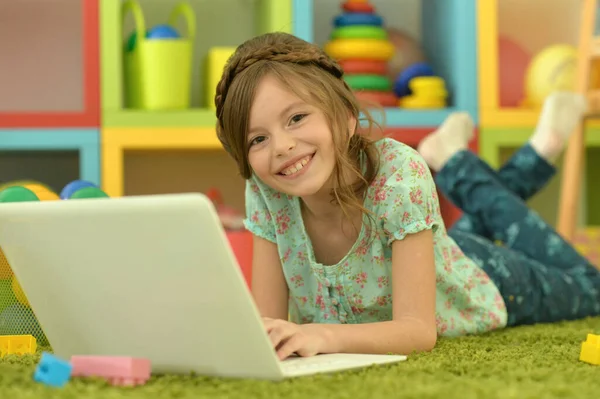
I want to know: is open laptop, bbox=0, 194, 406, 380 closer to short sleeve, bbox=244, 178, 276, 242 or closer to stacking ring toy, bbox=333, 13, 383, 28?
short sleeve, bbox=244, 178, 276, 242

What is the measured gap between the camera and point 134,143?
2051 millimetres

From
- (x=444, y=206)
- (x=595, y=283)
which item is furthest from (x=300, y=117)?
(x=444, y=206)

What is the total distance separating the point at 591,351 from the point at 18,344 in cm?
71

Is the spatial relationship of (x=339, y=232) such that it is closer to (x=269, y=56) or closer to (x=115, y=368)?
(x=269, y=56)

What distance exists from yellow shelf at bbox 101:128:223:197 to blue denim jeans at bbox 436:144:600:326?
0.63m

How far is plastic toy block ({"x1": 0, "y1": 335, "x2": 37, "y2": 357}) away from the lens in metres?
1.09

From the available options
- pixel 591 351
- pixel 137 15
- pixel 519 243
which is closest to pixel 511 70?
pixel 519 243

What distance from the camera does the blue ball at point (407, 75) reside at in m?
2.25

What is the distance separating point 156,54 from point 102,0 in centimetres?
18

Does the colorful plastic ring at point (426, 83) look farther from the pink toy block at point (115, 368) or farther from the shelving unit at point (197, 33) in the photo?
the pink toy block at point (115, 368)

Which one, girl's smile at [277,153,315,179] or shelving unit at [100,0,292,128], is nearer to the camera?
girl's smile at [277,153,315,179]

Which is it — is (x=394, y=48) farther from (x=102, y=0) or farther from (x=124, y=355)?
(x=124, y=355)

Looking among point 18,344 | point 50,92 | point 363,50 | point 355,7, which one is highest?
point 355,7

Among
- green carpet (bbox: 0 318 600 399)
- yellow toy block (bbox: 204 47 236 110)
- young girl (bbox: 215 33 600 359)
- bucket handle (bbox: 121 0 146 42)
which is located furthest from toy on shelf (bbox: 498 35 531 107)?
green carpet (bbox: 0 318 600 399)
